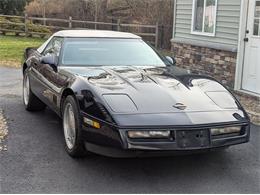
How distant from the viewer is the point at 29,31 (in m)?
24.9

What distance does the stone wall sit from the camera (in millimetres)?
9176

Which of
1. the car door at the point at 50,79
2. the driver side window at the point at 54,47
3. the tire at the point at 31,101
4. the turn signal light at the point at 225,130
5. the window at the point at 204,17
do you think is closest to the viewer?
the turn signal light at the point at 225,130

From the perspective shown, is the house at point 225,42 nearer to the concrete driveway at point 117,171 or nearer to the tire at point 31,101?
the concrete driveway at point 117,171

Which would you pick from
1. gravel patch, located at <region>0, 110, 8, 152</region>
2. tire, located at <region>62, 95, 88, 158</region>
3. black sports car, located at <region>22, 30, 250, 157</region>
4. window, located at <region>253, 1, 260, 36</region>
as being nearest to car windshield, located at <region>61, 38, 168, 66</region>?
black sports car, located at <region>22, 30, 250, 157</region>

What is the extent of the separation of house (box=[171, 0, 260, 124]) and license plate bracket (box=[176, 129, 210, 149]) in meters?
3.38

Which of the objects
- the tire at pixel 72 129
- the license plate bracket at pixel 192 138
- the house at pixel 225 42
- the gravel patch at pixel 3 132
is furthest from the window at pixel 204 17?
the license plate bracket at pixel 192 138

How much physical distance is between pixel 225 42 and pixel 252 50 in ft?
3.34

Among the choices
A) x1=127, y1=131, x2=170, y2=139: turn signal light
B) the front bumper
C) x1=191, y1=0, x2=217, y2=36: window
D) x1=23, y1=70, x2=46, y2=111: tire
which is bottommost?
x1=23, y1=70, x2=46, y2=111: tire

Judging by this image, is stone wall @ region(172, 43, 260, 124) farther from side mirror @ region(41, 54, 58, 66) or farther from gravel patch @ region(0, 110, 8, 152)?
gravel patch @ region(0, 110, 8, 152)

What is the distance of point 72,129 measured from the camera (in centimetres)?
498

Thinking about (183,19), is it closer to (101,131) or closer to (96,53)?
(96,53)

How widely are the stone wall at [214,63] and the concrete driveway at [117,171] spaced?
11.4 ft

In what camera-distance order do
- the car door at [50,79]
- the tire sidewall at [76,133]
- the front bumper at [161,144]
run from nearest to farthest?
the front bumper at [161,144] < the tire sidewall at [76,133] < the car door at [50,79]

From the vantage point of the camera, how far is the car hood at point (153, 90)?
4.43m
